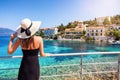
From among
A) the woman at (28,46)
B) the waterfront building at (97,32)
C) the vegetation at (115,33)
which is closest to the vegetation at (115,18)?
the waterfront building at (97,32)

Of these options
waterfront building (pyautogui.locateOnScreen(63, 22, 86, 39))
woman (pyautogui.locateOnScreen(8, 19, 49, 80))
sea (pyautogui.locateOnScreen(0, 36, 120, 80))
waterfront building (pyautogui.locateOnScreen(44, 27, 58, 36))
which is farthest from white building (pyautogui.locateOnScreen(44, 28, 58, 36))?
woman (pyautogui.locateOnScreen(8, 19, 49, 80))

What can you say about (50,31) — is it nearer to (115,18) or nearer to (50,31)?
(50,31)

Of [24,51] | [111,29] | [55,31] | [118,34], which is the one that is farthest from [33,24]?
[55,31]

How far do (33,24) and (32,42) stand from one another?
0.70 ft

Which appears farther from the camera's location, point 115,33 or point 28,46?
point 115,33

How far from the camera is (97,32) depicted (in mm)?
95250

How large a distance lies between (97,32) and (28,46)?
9362 centimetres

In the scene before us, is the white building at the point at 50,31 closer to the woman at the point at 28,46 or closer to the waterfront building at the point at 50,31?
the waterfront building at the point at 50,31

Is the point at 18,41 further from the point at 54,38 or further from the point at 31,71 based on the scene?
the point at 54,38

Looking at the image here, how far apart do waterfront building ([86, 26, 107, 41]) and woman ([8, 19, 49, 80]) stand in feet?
294

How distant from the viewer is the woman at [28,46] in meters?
2.81

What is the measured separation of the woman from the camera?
110 inches

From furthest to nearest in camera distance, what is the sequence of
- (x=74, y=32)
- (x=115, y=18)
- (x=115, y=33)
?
(x=115, y=18) → (x=74, y=32) → (x=115, y=33)

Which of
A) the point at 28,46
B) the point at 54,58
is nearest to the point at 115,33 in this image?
the point at 54,58
